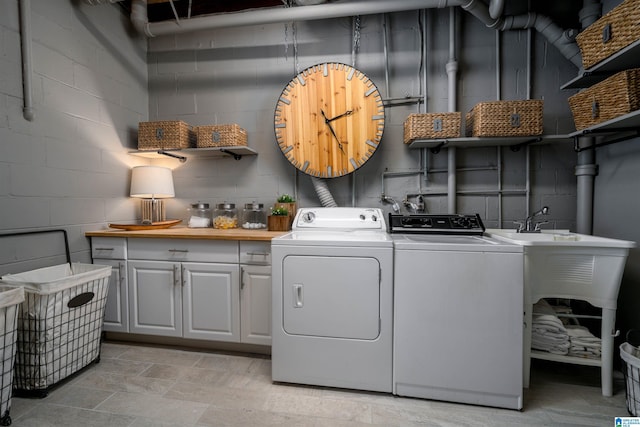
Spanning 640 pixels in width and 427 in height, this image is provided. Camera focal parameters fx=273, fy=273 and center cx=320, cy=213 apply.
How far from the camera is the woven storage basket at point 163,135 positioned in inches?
91.2

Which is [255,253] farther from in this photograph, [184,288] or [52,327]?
[52,327]

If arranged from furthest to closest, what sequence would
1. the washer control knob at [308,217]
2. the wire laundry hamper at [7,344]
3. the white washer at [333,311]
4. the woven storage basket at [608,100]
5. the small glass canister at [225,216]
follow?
the small glass canister at [225,216] < the washer control knob at [308,217] < the white washer at [333,311] < the woven storage basket at [608,100] < the wire laundry hamper at [7,344]

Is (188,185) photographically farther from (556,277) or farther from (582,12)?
(582,12)

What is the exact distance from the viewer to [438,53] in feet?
7.57

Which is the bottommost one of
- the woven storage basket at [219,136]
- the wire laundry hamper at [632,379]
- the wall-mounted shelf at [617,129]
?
the wire laundry hamper at [632,379]

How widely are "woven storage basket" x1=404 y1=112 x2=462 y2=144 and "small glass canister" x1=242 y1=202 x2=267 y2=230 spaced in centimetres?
140

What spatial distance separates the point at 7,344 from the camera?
1341mm

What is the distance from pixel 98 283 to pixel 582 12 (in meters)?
3.86

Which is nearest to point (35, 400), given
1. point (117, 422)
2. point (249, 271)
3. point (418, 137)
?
point (117, 422)

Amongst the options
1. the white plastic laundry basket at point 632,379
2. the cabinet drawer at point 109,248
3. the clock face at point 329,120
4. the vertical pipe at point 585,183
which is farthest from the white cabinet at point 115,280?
the vertical pipe at point 585,183

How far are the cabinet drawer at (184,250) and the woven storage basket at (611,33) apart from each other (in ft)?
8.09

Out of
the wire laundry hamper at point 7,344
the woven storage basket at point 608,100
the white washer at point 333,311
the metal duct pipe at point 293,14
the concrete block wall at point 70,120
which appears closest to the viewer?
the wire laundry hamper at point 7,344

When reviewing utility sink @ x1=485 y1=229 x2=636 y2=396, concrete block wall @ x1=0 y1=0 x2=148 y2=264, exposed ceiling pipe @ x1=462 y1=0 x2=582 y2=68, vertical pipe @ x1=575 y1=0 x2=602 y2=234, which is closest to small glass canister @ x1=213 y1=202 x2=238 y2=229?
concrete block wall @ x1=0 y1=0 x2=148 y2=264

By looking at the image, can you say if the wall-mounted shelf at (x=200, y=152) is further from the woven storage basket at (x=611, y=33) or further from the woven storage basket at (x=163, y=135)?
the woven storage basket at (x=611, y=33)
